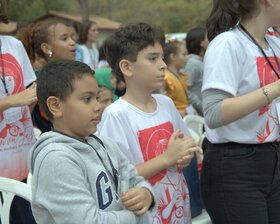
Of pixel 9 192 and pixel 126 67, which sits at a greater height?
pixel 126 67

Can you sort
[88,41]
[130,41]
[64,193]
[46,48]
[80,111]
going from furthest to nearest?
[88,41] → [46,48] → [130,41] → [80,111] → [64,193]

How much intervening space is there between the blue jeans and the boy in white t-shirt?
63 centimetres

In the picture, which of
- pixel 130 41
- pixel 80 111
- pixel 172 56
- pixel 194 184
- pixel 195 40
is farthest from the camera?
pixel 195 40

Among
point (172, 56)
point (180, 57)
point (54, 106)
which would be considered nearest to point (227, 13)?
point (54, 106)

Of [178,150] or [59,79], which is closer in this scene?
[59,79]

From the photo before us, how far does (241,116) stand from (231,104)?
6 cm

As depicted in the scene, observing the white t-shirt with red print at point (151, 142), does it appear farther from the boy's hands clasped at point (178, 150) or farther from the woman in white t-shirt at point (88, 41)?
the woman in white t-shirt at point (88, 41)

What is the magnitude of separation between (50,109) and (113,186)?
35 cm

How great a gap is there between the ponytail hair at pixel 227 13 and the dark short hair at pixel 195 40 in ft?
11.7

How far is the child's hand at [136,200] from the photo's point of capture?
5.39ft

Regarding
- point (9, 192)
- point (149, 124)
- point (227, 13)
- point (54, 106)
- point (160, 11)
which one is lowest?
point (160, 11)

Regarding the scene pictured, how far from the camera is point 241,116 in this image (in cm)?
175

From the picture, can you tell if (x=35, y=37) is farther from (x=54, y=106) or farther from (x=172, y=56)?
(x=172, y=56)

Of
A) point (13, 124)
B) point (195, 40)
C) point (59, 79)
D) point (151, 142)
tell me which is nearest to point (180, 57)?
point (195, 40)
